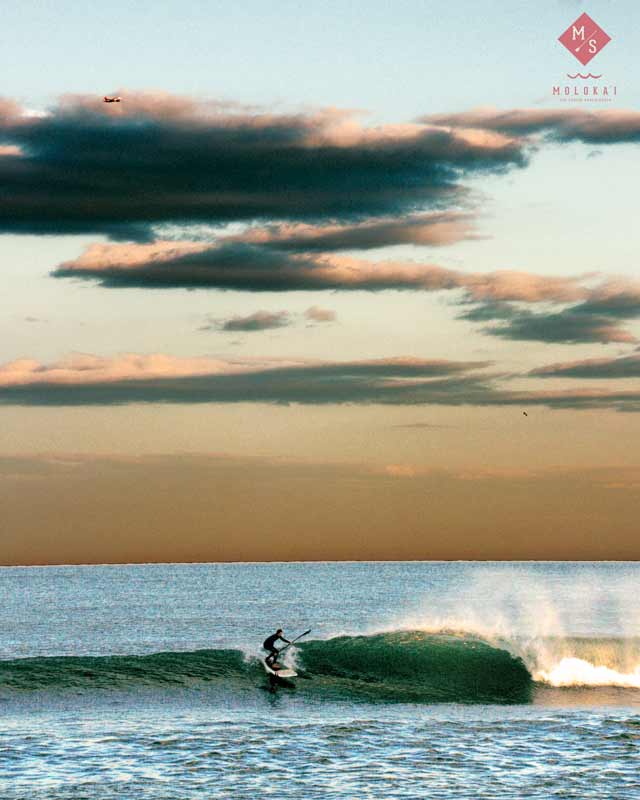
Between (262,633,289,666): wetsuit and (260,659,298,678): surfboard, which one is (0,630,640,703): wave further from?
(262,633,289,666): wetsuit

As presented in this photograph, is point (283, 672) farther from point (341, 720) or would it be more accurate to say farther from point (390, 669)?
point (341, 720)

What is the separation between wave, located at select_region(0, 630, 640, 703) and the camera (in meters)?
33.1

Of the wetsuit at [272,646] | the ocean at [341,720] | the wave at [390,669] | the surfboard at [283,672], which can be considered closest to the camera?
the ocean at [341,720]

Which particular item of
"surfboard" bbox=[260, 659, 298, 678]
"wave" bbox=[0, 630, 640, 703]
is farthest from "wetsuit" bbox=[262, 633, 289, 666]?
"wave" bbox=[0, 630, 640, 703]

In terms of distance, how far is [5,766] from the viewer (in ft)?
68.2

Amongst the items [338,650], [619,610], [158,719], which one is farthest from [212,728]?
[619,610]

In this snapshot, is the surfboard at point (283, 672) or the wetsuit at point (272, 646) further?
the surfboard at point (283, 672)

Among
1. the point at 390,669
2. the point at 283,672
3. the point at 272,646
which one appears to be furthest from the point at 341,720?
the point at 390,669

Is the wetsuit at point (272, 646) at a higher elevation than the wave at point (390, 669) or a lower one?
higher

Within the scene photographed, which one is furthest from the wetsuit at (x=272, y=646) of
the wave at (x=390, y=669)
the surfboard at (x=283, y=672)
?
the wave at (x=390, y=669)

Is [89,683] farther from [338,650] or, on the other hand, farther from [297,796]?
[297,796]

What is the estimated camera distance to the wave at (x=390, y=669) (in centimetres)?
3309

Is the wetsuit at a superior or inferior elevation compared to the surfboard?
superior

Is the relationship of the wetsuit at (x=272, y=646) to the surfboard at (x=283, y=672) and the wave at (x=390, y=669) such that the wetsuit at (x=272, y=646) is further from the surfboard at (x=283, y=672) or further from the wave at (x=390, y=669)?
the wave at (x=390, y=669)
